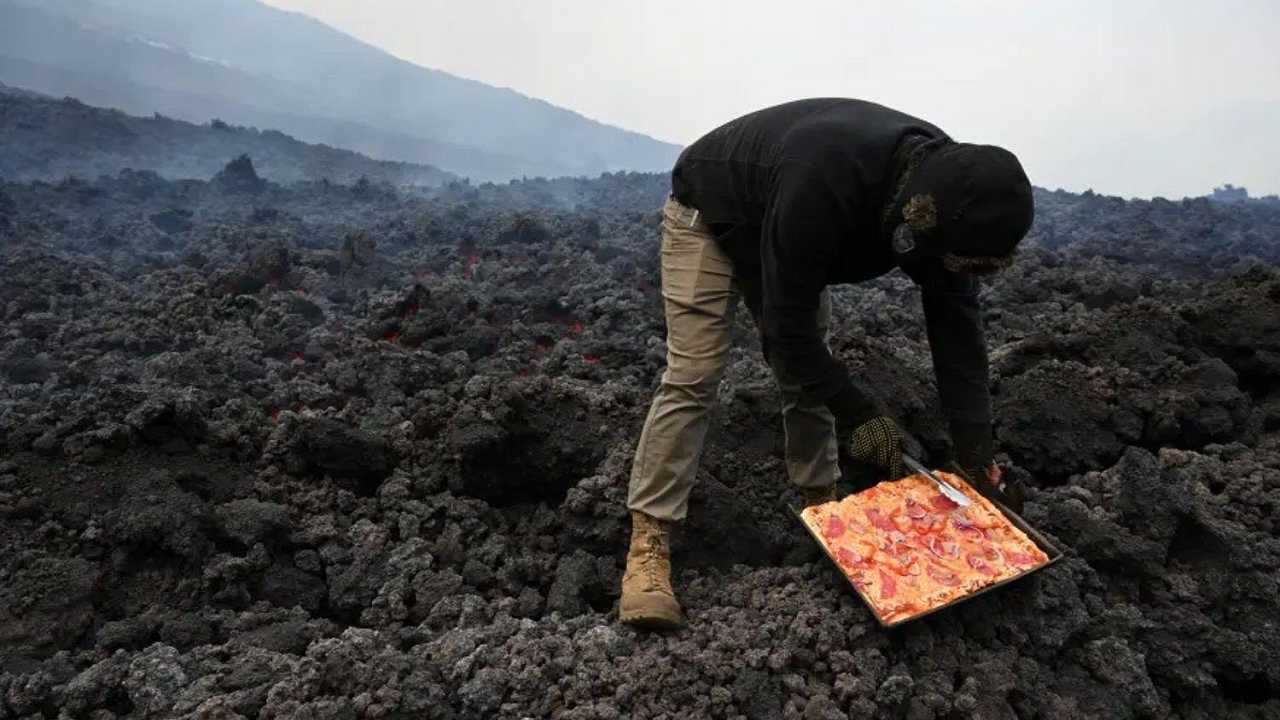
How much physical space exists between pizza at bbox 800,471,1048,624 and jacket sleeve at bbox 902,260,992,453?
0.17 metres

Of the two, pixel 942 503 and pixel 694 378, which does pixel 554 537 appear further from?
pixel 942 503

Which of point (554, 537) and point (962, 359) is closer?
point (962, 359)

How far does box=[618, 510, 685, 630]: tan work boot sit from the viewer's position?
244 cm

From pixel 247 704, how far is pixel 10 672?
0.99 m

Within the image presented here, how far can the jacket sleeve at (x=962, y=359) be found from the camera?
2.57 meters

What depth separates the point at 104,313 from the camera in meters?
7.18

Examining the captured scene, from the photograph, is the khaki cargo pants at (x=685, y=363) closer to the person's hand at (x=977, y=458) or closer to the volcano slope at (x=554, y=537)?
the volcano slope at (x=554, y=537)

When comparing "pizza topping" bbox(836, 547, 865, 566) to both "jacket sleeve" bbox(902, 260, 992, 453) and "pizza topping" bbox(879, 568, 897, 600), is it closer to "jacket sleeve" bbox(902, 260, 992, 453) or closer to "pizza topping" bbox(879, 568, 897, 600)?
"pizza topping" bbox(879, 568, 897, 600)

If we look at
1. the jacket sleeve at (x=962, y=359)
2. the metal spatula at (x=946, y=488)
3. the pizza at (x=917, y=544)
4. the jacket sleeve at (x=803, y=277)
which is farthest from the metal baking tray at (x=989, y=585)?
the jacket sleeve at (x=803, y=277)

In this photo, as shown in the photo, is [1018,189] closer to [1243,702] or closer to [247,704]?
[1243,702]

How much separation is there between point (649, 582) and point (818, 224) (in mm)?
1298

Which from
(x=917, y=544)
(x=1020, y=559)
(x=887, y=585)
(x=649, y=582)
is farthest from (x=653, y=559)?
(x=1020, y=559)

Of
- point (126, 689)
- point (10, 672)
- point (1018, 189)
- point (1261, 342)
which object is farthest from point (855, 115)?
point (1261, 342)

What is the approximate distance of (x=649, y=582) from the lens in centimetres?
256
